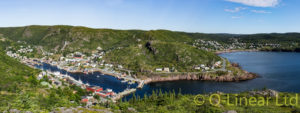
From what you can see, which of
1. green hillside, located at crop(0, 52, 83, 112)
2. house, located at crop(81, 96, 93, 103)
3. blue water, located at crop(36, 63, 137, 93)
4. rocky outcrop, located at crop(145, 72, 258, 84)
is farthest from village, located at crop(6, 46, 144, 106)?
rocky outcrop, located at crop(145, 72, 258, 84)

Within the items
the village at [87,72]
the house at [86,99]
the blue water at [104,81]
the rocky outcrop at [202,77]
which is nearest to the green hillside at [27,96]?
the house at [86,99]

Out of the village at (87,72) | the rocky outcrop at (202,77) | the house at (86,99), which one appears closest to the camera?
the house at (86,99)

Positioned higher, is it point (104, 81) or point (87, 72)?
point (87, 72)

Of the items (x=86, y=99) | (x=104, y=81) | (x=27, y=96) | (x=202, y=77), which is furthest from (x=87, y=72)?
(x=27, y=96)

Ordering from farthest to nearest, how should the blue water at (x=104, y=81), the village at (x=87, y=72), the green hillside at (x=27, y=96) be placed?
1. the blue water at (x=104, y=81)
2. the village at (x=87, y=72)
3. the green hillside at (x=27, y=96)

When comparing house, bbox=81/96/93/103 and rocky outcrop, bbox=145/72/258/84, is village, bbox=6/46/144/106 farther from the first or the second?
rocky outcrop, bbox=145/72/258/84

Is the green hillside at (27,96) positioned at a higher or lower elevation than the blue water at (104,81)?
higher

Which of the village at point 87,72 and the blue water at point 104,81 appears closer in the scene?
the village at point 87,72

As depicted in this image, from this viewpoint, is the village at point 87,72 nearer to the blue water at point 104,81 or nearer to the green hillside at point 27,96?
the blue water at point 104,81

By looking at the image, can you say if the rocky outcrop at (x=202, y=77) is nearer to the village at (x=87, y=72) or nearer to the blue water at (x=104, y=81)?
the village at (x=87, y=72)

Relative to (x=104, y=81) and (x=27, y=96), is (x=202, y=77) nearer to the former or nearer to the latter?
(x=104, y=81)

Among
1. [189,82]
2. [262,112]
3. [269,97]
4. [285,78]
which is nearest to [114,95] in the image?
[189,82]

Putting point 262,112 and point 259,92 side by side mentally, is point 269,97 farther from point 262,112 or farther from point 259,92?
point 262,112
